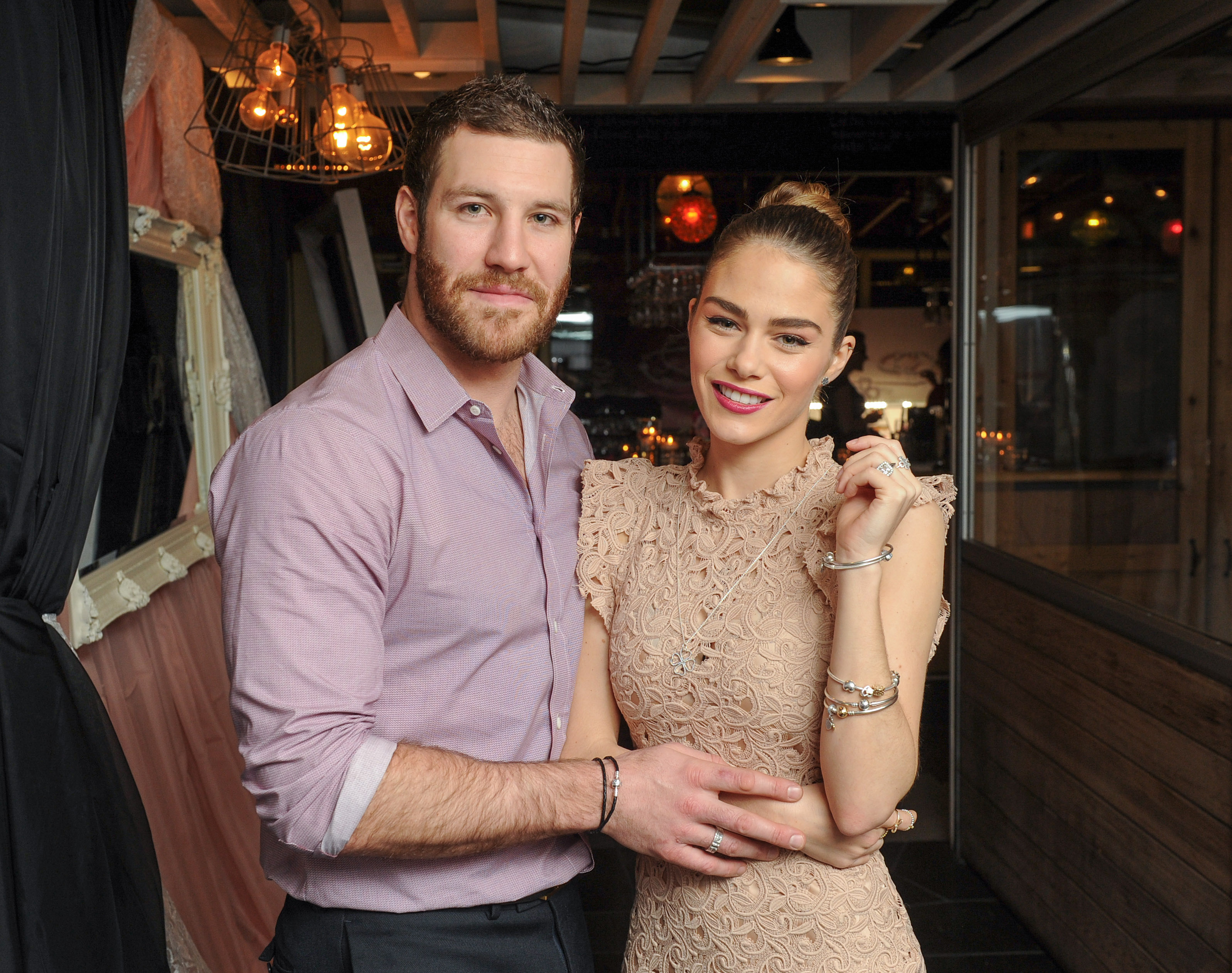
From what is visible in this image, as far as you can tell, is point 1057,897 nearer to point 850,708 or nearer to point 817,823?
point 817,823

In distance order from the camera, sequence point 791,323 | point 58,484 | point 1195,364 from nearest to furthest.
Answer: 1. point 791,323
2. point 58,484
3. point 1195,364

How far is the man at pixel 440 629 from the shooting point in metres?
1.25

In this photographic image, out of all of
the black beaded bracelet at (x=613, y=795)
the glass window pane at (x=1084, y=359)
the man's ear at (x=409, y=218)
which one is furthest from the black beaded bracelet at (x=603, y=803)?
the glass window pane at (x=1084, y=359)

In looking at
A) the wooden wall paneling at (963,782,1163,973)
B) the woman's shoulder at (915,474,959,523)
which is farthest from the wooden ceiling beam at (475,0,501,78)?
the wooden wall paneling at (963,782,1163,973)

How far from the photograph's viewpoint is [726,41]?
3186 millimetres

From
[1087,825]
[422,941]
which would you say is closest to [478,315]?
[422,941]

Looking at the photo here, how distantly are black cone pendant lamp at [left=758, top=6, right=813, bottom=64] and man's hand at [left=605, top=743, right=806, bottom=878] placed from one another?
2652mm

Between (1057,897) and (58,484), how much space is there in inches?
125

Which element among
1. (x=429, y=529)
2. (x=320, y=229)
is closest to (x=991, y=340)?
(x=320, y=229)

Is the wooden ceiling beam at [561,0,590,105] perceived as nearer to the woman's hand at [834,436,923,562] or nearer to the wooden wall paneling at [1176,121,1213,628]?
the wooden wall paneling at [1176,121,1213,628]

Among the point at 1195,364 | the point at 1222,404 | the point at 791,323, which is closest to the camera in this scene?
the point at 791,323

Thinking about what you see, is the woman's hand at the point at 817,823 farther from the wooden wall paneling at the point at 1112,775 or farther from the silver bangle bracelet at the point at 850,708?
the wooden wall paneling at the point at 1112,775

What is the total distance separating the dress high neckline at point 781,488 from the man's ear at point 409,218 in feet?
2.02

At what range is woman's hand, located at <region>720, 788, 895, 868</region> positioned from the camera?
152cm
